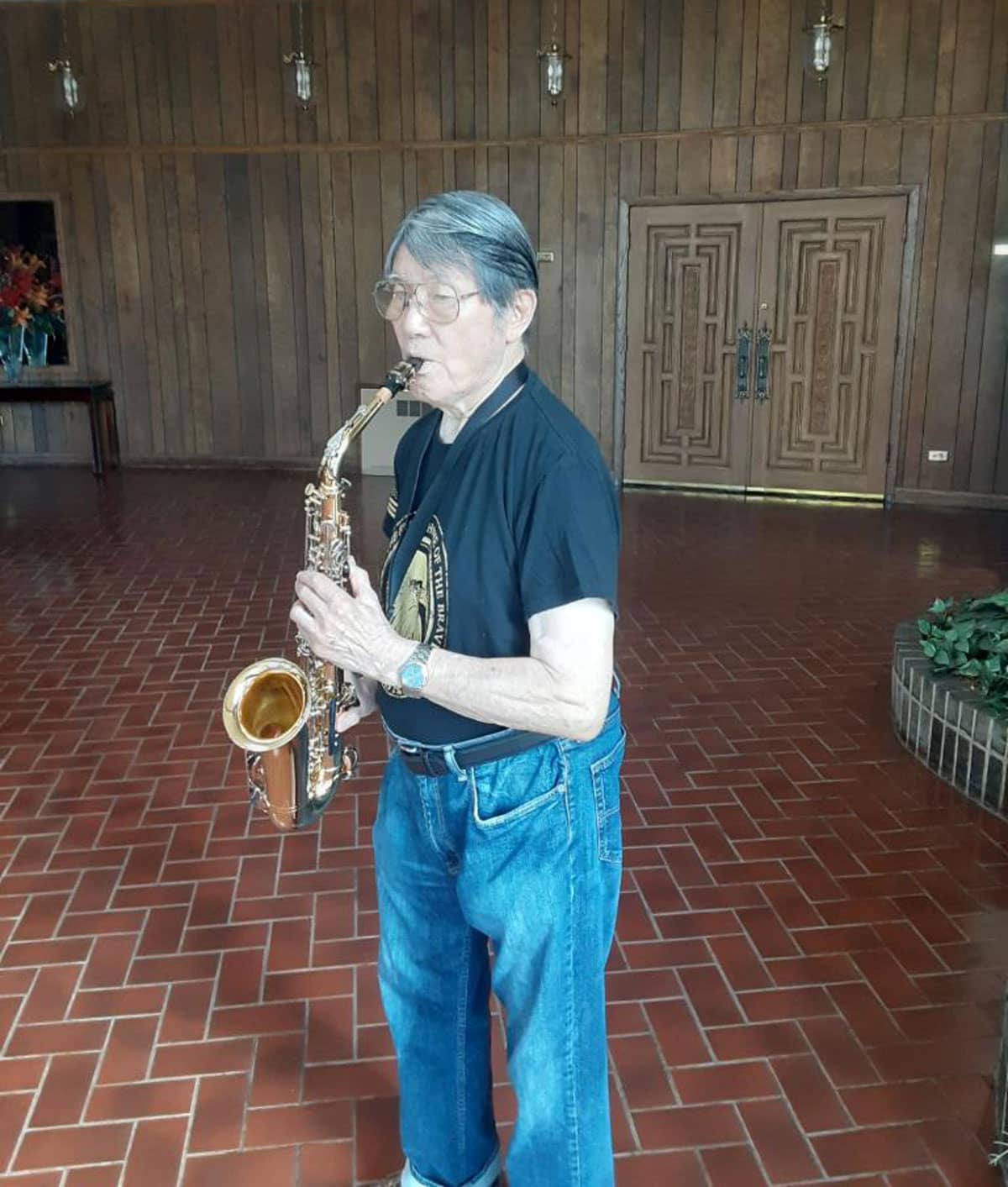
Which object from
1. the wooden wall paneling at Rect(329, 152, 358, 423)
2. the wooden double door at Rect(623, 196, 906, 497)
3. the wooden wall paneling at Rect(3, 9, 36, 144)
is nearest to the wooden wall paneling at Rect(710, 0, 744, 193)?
the wooden double door at Rect(623, 196, 906, 497)

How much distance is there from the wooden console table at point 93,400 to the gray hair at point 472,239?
885cm

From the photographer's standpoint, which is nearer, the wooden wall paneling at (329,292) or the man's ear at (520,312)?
the man's ear at (520,312)

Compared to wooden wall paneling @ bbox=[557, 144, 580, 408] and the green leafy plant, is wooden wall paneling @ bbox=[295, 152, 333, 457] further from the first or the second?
the green leafy plant

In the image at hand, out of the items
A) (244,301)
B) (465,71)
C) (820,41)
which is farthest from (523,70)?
(244,301)

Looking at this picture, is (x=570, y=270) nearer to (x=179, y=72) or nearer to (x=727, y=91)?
(x=727, y=91)

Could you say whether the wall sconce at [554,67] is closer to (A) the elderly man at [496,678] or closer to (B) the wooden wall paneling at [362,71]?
(B) the wooden wall paneling at [362,71]

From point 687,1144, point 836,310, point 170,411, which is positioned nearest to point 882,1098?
point 687,1144

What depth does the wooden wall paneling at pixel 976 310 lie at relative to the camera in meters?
7.99

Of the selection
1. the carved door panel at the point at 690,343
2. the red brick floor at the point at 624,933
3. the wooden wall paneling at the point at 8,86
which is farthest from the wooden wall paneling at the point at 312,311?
the red brick floor at the point at 624,933

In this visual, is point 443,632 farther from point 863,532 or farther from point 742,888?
point 863,532

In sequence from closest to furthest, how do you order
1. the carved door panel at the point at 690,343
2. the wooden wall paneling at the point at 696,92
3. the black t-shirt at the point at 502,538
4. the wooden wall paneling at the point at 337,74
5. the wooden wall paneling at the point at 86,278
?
the black t-shirt at the point at 502,538, the wooden wall paneling at the point at 696,92, the carved door panel at the point at 690,343, the wooden wall paneling at the point at 337,74, the wooden wall paneling at the point at 86,278

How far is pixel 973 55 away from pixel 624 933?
7.41m

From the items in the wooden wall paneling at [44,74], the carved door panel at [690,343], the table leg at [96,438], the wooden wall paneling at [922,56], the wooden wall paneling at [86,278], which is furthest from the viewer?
the wooden wall paneling at [86,278]

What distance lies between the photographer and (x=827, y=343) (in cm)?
866
